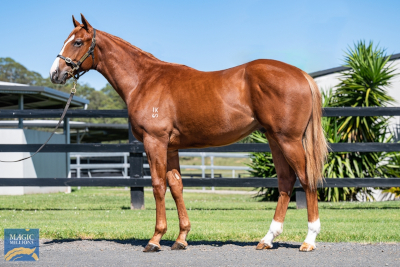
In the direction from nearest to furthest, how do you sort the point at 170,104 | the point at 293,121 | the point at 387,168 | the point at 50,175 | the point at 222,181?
1. the point at 293,121
2. the point at 170,104
3. the point at 222,181
4. the point at 387,168
5. the point at 50,175

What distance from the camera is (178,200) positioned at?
A: 462 centimetres

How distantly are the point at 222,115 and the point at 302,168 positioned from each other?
982 mm

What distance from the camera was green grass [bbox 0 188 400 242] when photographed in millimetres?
5055

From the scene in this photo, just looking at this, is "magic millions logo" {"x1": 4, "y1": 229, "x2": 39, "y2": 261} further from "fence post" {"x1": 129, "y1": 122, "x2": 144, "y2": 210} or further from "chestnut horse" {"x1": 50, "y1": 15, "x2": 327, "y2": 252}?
"fence post" {"x1": 129, "y1": 122, "x2": 144, "y2": 210}

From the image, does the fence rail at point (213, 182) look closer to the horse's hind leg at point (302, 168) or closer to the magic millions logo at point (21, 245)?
the magic millions logo at point (21, 245)

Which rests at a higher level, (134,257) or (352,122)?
(352,122)

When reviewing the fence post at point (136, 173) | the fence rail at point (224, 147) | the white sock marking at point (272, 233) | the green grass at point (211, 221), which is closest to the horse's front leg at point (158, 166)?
the green grass at point (211, 221)

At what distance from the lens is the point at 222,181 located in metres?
7.82

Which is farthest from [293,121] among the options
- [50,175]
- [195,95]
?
[50,175]

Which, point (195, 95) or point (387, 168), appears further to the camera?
point (387, 168)

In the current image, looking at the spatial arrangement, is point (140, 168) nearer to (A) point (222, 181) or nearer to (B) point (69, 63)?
(A) point (222, 181)

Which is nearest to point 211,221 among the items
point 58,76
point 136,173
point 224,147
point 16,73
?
point 224,147

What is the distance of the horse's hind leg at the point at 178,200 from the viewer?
4434 millimetres

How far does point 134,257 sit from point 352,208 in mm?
5256
